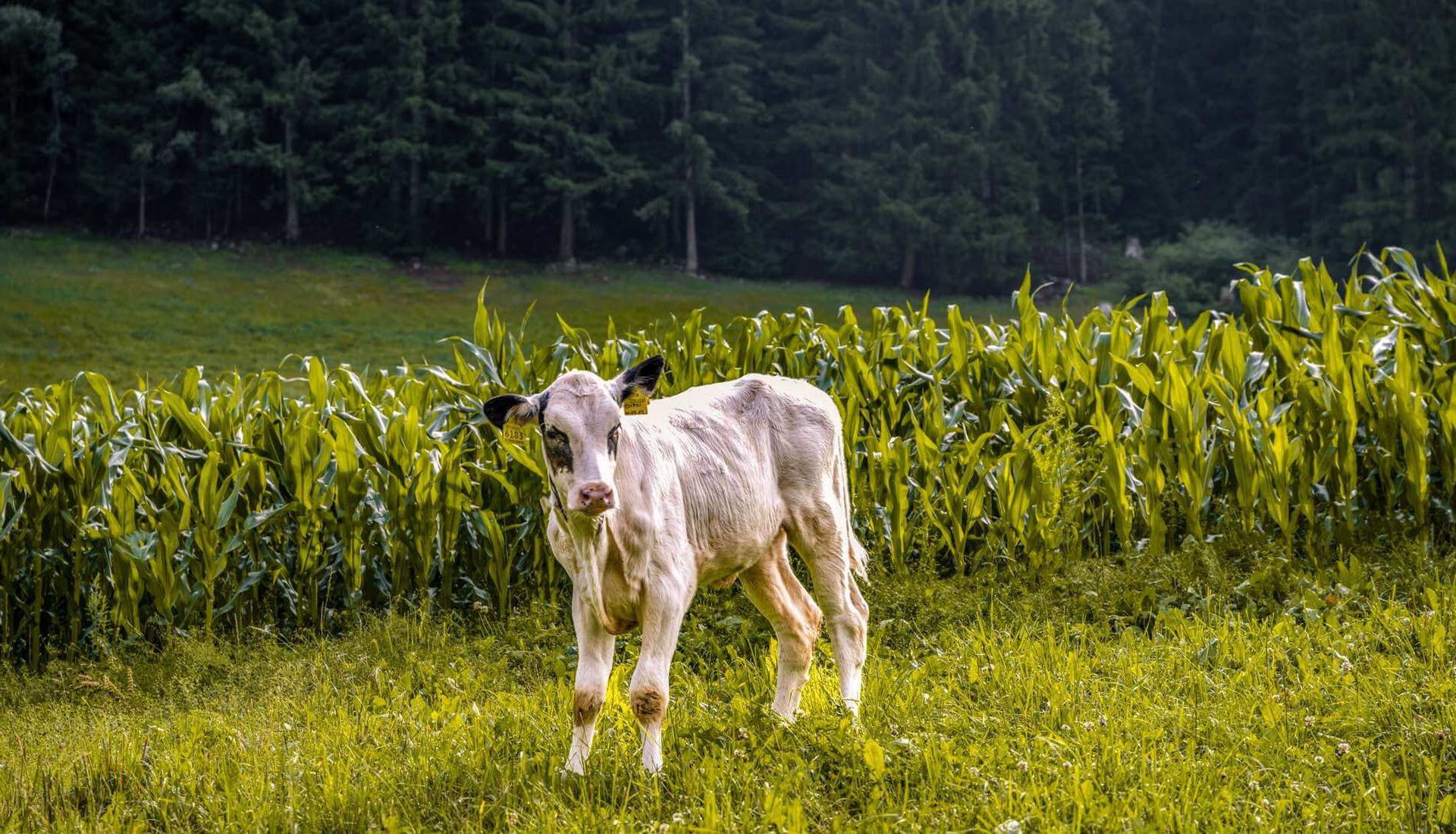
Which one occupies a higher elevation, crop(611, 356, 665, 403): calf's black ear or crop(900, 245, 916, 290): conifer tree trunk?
crop(900, 245, 916, 290): conifer tree trunk

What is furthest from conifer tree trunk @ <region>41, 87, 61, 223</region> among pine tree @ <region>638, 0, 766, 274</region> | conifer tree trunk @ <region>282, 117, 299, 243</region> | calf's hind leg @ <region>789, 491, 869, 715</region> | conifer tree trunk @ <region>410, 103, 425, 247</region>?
calf's hind leg @ <region>789, 491, 869, 715</region>

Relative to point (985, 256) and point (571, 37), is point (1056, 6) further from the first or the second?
point (571, 37)

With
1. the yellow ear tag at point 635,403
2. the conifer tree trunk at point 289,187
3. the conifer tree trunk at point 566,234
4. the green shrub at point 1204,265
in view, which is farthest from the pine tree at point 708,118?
the yellow ear tag at point 635,403

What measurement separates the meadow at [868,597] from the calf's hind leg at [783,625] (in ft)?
0.49

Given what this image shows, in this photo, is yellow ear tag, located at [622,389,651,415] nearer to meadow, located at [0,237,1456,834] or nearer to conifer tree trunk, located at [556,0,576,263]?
meadow, located at [0,237,1456,834]

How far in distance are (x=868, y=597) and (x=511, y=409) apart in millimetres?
2794

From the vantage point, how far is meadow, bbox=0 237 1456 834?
3449mm

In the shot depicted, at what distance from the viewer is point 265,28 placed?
3428 centimetres

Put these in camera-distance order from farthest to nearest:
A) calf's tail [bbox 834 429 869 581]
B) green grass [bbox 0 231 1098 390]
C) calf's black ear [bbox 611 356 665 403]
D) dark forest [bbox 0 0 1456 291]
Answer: dark forest [bbox 0 0 1456 291] < green grass [bbox 0 231 1098 390] < calf's tail [bbox 834 429 869 581] < calf's black ear [bbox 611 356 665 403]

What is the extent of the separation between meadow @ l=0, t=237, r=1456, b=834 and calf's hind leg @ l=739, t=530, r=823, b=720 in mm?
149

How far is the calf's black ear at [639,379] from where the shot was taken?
10.5ft

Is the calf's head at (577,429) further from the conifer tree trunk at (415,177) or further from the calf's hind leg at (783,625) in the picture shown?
the conifer tree trunk at (415,177)

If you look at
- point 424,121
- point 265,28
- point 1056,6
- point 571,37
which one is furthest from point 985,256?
point 265,28

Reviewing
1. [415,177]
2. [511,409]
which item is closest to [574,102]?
[415,177]
